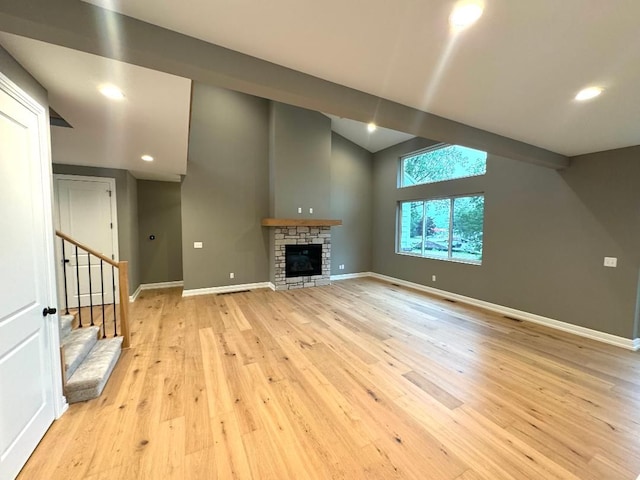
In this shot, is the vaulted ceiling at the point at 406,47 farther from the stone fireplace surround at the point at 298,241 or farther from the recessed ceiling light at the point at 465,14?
the stone fireplace surround at the point at 298,241

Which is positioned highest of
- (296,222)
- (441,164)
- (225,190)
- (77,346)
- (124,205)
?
(441,164)

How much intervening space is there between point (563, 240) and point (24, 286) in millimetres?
5928

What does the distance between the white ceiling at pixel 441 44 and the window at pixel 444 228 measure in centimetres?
284

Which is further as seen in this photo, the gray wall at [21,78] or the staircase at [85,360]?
the staircase at [85,360]

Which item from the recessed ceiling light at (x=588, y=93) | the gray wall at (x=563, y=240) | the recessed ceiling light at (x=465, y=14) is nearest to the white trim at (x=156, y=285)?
the gray wall at (x=563, y=240)

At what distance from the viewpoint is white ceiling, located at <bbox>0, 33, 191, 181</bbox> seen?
160 centimetres

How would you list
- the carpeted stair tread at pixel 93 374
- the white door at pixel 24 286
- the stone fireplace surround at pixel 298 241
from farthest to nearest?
the stone fireplace surround at pixel 298 241 → the carpeted stair tread at pixel 93 374 → the white door at pixel 24 286

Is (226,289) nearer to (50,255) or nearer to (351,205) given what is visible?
(351,205)

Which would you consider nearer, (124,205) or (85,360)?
(85,360)

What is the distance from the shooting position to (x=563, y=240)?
385 cm

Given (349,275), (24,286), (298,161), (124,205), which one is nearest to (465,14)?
(24,286)

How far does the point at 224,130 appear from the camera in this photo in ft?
18.8

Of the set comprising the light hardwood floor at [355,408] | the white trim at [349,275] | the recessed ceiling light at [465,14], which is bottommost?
the light hardwood floor at [355,408]

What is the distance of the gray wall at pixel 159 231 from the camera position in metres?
5.91
